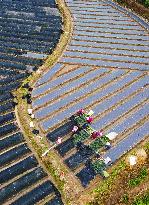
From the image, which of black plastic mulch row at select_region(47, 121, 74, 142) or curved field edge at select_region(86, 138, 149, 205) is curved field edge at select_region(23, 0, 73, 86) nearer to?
black plastic mulch row at select_region(47, 121, 74, 142)

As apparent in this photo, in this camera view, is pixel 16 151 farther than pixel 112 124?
No

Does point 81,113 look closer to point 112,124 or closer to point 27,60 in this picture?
point 112,124

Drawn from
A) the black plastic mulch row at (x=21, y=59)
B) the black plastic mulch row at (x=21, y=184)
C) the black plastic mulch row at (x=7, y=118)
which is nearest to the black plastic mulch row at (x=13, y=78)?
the black plastic mulch row at (x=21, y=59)

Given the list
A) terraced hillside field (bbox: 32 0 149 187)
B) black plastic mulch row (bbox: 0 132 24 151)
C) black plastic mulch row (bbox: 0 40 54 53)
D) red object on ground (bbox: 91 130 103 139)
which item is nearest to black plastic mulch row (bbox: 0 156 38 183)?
black plastic mulch row (bbox: 0 132 24 151)

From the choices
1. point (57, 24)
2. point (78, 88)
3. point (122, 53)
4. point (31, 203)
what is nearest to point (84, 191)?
point (31, 203)

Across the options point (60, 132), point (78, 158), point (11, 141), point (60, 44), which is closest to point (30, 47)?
point (60, 44)

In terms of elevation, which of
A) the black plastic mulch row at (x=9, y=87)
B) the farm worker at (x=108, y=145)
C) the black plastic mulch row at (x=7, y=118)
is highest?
the black plastic mulch row at (x=9, y=87)

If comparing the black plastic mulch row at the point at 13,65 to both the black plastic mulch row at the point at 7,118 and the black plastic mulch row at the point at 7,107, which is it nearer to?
the black plastic mulch row at the point at 7,107
